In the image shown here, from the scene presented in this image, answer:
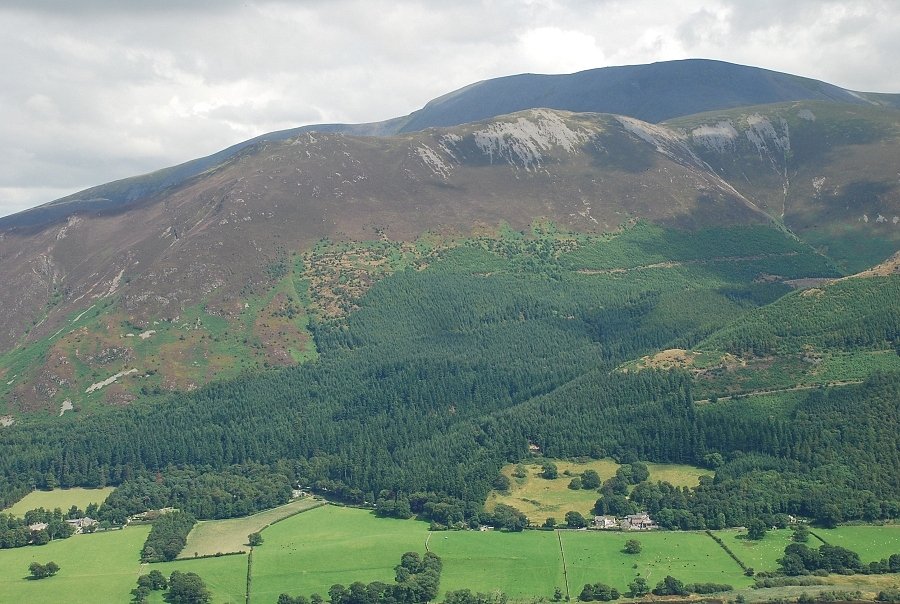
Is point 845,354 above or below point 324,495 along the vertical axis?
above

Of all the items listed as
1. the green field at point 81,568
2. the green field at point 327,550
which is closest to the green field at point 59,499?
the green field at point 81,568

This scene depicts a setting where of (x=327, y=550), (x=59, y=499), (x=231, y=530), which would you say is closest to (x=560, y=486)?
(x=327, y=550)

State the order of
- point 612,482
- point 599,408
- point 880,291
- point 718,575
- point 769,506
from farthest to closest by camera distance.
Result: 1. point 880,291
2. point 599,408
3. point 612,482
4. point 769,506
5. point 718,575

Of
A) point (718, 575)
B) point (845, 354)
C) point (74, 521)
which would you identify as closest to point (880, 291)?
point (845, 354)

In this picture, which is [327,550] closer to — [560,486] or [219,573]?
[219,573]

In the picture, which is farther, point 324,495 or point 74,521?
point 324,495

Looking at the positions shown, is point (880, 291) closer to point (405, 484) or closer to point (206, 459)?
point (405, 484)
